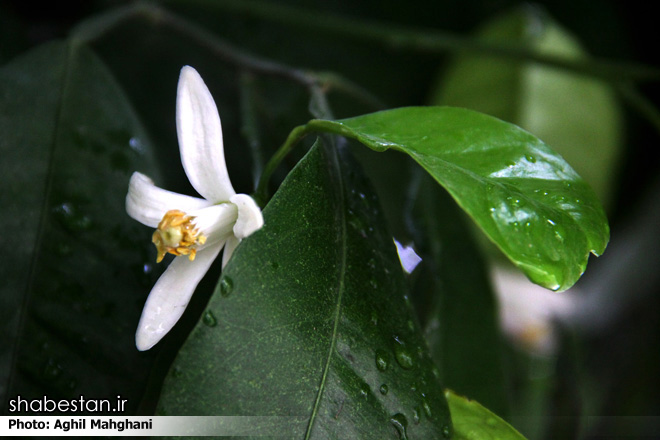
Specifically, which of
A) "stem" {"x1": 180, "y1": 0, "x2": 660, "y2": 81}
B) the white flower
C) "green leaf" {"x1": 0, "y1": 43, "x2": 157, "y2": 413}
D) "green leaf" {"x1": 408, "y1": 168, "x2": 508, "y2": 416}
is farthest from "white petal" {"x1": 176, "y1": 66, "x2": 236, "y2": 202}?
"stem" {"x1": 180, "y1": 0, "x2": 660, "y2": 81}

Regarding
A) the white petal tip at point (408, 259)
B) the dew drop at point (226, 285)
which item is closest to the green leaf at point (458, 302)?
the white petal tip at point (408, 259)

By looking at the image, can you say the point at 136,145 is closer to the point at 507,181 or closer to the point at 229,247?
the point at 229,247

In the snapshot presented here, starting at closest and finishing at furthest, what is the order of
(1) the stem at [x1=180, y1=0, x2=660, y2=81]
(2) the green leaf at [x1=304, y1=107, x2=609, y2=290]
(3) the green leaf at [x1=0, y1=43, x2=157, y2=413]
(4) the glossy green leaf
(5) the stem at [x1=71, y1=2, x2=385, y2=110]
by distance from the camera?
(2) the green leaf at [x1=304, y1=107, x2=609, y2=290] → (3) the green leaf at [x1=0, y1=43, x2=157, y2=413] → (5) the stem at [x1=71, y1=2, x2=385, y2=110] → (1) the stem at [x1=180, y1=0, x2=660, y2=81] → (4) the glossy green leaf

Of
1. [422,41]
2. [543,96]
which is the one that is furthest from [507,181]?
[543,96]

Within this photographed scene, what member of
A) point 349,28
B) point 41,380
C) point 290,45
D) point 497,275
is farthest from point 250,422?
point 497,275

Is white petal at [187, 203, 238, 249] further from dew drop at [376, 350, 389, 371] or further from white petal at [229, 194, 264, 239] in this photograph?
dew drop at [376, 350, 389, 371]

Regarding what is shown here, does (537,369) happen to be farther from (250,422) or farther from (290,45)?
(250,422)
